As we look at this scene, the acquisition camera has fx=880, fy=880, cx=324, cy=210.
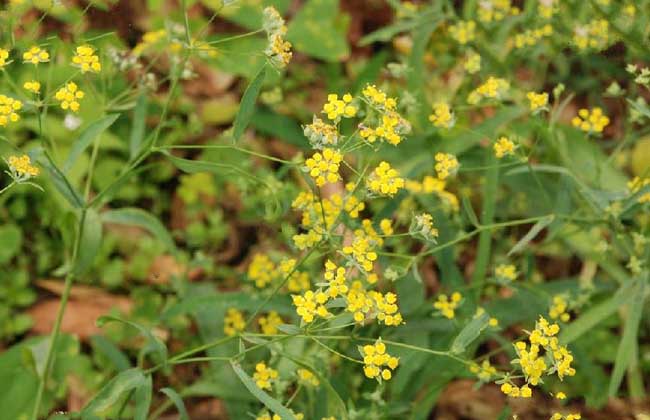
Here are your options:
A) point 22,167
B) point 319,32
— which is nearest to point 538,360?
point 22,167

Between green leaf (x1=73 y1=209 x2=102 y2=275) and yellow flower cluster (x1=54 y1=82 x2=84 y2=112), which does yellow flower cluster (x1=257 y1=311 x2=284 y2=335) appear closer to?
green leaf (x1=73 y1=209 x2=102 y2=275)

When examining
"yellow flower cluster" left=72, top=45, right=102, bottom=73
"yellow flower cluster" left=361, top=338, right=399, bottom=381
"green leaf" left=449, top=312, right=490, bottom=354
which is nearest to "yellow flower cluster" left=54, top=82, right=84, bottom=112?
"yellow flower cluster" left=72, top=45, right=102, bottom=73

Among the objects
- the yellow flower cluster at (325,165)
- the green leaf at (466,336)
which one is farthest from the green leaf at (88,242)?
the green leaf at (466,336)

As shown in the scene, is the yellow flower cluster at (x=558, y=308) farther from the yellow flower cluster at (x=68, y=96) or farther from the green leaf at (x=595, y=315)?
the yellow flower cluster at (x=68, y=96)

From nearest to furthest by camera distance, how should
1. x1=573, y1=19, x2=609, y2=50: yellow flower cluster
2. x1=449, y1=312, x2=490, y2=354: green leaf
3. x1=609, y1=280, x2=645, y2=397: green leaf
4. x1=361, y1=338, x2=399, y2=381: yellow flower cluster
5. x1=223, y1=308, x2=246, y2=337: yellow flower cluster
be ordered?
x1=361, y1=338, x2=399, y2=381: yellow flower cluster
x1=449, y1=312, x2=490, y2=354: green leaf
x1=609, y1=280, x2=645, y2=397: green leaf
x1=223, y1=308, x2=246, y2=337: yellow flower cluster
x1=573, y1=19, x2=609, y2=50: yellow flower cluster

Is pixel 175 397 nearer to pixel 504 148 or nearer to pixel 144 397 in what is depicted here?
pixel 144 397
